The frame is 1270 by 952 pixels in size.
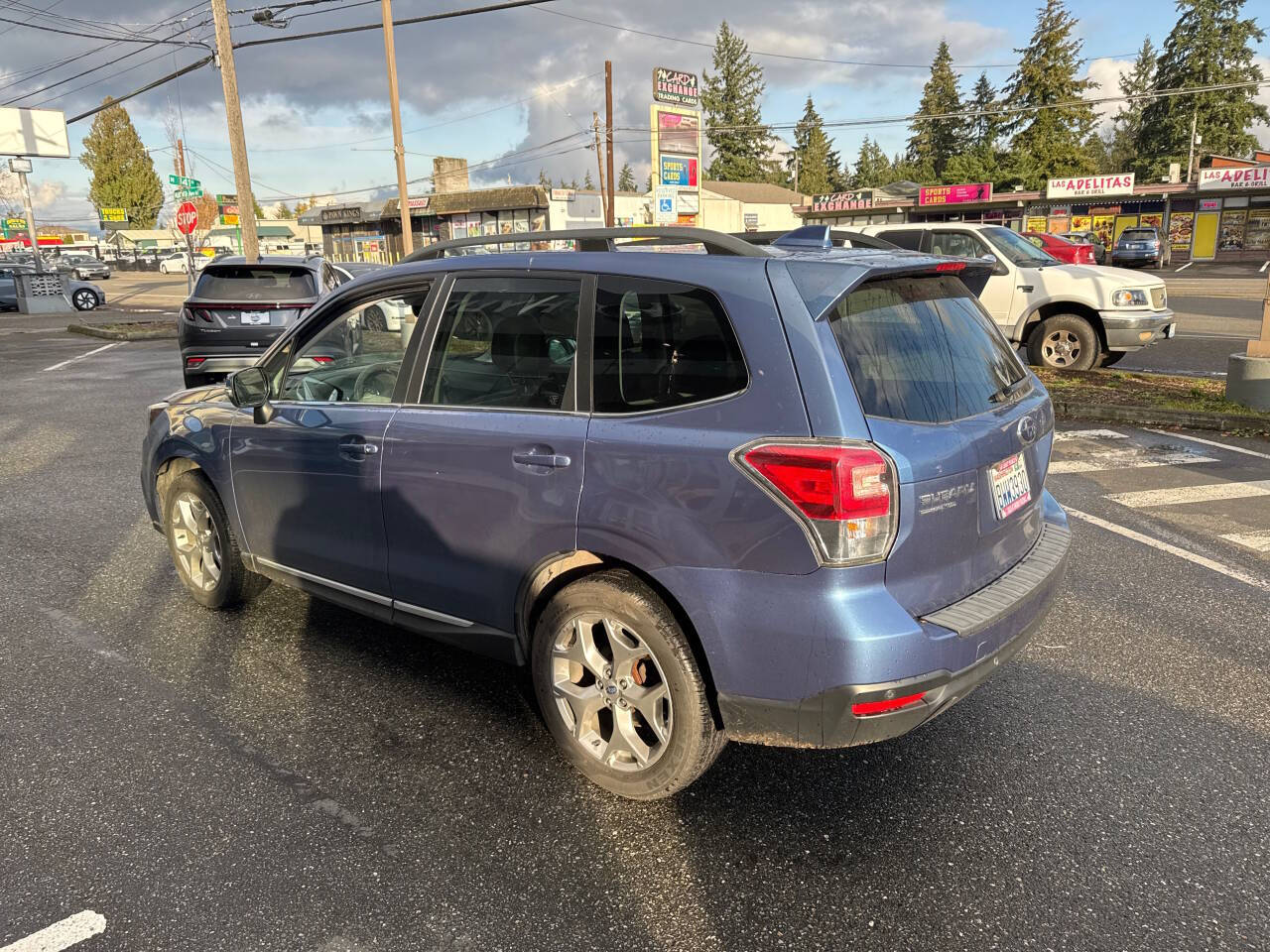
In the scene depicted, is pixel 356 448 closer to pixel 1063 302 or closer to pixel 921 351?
pixel 921 351

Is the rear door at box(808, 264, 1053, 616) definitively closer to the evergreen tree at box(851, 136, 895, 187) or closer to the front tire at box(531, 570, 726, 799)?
the front tire at box(531, 570, 726, 799)

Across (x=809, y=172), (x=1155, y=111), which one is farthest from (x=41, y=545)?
(x=809, y=172)

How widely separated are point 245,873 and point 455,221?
47702 millimetres

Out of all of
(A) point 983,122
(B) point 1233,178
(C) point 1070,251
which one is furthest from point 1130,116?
(C) point 1070,251

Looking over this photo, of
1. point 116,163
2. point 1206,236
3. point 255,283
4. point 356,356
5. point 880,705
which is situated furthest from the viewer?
point 116,163

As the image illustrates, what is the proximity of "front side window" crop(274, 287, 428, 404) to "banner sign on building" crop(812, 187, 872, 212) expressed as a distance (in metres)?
60.6

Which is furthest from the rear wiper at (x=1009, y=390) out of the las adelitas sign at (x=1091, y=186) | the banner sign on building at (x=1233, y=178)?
the las adelitas sign at (x=1091, y=186)

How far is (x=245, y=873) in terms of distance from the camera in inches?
103

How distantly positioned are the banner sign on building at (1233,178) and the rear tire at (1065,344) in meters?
41.8

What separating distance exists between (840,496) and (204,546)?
3.49 m

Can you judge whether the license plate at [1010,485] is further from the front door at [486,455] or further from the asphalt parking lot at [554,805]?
the front door at [486,455]

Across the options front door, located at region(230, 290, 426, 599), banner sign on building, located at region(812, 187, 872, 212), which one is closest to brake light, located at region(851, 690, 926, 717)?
front door, located at region(230, 290, 426, 599)

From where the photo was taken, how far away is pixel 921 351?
9.39 ft

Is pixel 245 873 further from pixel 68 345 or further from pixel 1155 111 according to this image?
pixel 1155 111
